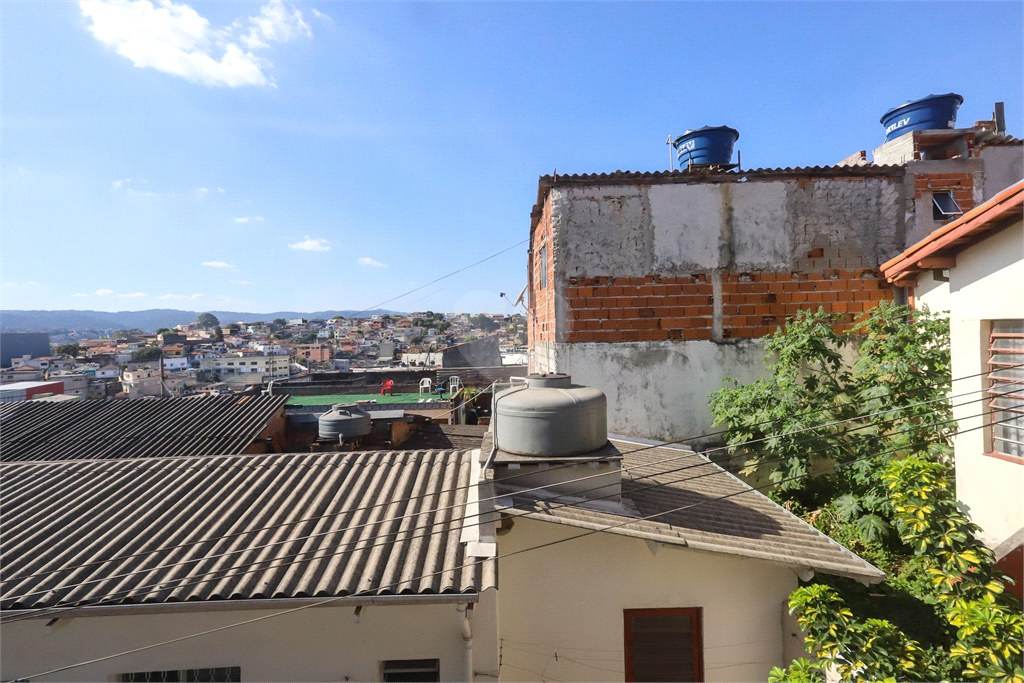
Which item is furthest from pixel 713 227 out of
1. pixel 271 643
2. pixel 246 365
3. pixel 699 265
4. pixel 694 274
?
pixel 246 365

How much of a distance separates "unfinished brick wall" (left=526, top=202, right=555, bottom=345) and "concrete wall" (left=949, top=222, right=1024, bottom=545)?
5.84 metres

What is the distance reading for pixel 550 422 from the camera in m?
5.97

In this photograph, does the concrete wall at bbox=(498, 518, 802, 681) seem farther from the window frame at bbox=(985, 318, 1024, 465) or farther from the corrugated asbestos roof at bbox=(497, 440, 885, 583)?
the window frame at bbox=(985, 318, 1024, 465)

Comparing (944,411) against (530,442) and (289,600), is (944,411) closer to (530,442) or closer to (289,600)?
(530,442)

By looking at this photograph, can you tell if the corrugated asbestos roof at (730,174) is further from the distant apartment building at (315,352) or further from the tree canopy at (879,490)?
the distant apartment building at (315,352)

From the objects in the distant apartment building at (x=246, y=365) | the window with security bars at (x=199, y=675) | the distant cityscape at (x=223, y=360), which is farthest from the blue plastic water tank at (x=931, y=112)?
the distant apartment building at (x=246, y=365)

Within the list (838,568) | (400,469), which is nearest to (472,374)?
(400,469)

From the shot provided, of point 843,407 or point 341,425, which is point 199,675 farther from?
point 843,407

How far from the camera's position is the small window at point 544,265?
35.4ft

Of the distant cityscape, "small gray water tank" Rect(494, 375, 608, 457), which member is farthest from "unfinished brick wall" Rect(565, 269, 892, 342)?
the distant cityscape

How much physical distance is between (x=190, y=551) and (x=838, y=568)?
600 cm

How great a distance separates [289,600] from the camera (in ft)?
13.7

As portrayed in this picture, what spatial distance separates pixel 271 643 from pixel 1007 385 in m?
7.91

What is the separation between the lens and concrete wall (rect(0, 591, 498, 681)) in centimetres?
463
